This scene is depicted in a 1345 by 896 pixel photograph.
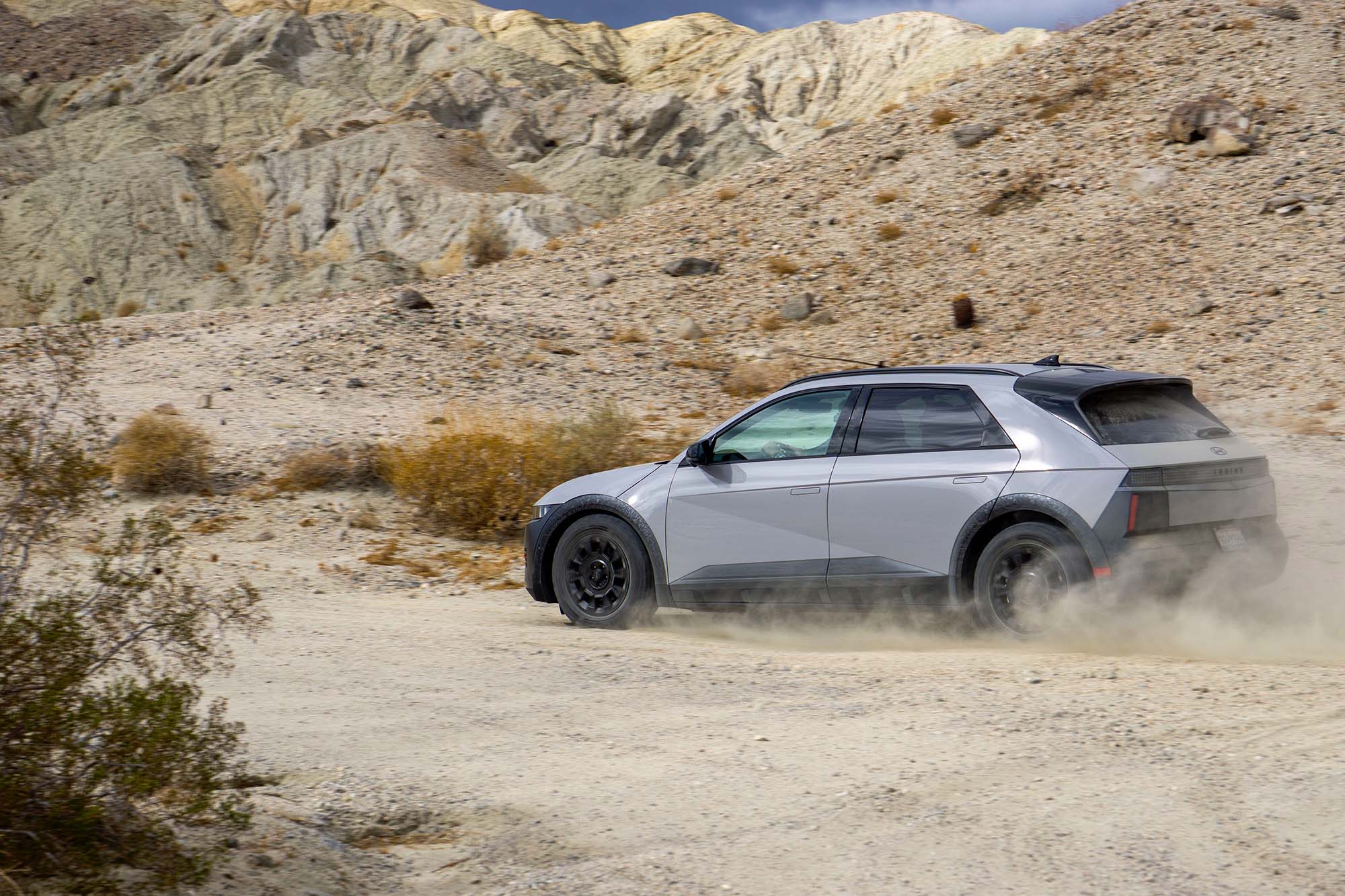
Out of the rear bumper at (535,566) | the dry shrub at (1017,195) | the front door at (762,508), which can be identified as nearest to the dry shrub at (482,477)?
the rear bumper at (535,566)

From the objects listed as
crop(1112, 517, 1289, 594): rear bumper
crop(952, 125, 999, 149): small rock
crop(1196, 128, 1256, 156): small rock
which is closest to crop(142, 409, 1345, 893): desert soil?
crop(1112, 517, 1289, 594): rear bumper

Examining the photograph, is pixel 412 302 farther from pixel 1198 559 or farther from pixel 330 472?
pixel 1198 559

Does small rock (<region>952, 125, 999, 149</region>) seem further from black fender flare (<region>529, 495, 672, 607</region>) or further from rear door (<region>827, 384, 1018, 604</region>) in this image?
rear door (<region>827, 384, 1018, 604</region>)

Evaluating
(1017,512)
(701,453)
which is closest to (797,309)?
(701,453)

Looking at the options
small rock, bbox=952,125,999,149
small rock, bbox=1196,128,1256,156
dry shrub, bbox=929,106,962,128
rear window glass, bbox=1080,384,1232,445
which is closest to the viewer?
rear window glass, bbox=1080,384,1232,445

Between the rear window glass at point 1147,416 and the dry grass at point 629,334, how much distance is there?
16555 millimetres

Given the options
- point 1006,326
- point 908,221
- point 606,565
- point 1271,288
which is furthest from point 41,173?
point 606,565

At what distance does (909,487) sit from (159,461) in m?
9.53

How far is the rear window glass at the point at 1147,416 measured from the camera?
6977mm

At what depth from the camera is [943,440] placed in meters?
7.39

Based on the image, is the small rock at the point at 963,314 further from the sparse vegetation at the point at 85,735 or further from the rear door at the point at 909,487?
the sparse vegetation at the point at 85,735

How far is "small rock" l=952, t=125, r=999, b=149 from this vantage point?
29.3m

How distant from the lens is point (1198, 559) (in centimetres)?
681

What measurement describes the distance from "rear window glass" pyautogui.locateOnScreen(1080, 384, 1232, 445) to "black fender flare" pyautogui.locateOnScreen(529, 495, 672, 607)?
283 centimetres
